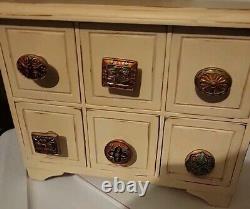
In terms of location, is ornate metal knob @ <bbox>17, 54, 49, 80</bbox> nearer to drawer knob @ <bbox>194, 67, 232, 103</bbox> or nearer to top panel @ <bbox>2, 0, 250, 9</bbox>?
top panel @ <bbox>2, 0, 250, 9</bbox>

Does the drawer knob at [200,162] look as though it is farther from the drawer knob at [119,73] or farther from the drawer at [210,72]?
the drawer knob at [119,73]

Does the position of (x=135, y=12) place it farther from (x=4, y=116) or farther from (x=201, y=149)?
(x=4, y=116)

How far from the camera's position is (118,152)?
2.56 feet

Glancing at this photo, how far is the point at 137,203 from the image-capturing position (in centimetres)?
82

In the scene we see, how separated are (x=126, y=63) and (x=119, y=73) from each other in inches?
1.0

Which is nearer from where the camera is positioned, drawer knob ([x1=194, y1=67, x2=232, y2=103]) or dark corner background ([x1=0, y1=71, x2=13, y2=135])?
drawer knob ([x1=194, y1=67, x2=232, y2=103])

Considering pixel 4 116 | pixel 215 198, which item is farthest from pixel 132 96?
pixel 4 116

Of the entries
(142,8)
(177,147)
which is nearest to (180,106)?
(177,147)

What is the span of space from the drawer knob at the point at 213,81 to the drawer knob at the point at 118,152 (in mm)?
238

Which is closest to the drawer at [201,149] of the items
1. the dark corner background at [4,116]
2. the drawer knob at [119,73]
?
the drawer knob at [119,73]

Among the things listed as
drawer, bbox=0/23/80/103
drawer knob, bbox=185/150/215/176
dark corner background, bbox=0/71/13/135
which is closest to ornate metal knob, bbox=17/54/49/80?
drawer, bbox=0/23/80/103

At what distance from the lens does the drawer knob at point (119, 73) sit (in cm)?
64

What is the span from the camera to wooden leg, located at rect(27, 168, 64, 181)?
87cm

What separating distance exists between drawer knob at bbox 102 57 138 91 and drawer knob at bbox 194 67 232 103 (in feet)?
0.41
